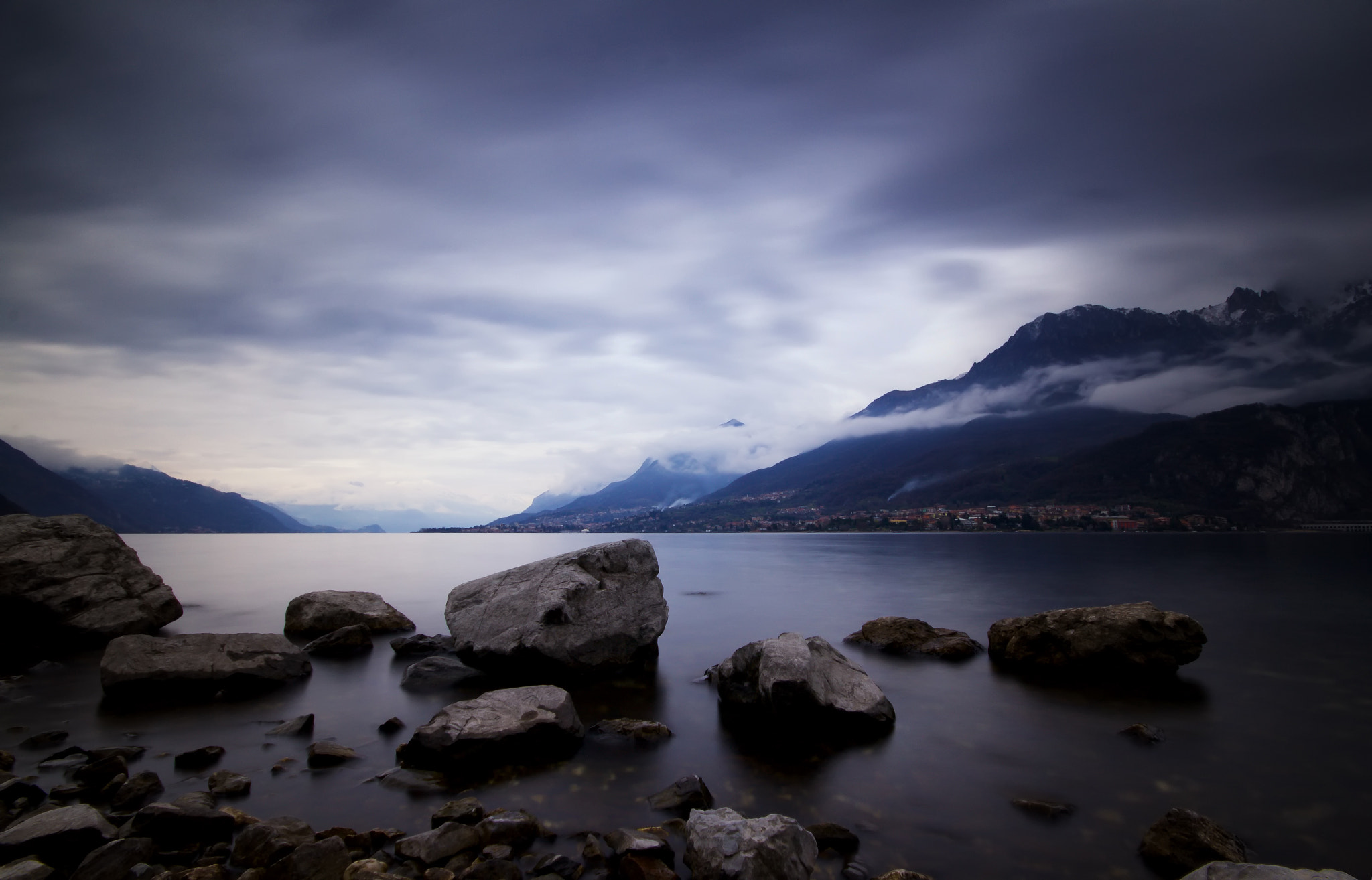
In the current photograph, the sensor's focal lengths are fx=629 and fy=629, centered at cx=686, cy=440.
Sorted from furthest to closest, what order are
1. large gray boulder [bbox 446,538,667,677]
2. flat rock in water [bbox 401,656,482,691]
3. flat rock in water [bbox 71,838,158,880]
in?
1. flat rock in water [bbox 401,656,482,691]
2. large gray boulder [bbox 446,538,667,677]
3. flat rock in water [bbox 71,838,158,880]

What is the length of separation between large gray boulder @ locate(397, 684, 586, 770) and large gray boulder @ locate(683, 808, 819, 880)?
4463 mm

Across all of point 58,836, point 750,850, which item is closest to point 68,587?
point 58,836

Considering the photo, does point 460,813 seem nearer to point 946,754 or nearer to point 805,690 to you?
A: point 805,690

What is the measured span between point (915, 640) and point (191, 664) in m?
21.3

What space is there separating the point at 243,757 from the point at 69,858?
4.28 meters

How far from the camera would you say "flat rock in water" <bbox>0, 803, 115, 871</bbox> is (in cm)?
706

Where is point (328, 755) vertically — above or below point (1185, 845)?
above

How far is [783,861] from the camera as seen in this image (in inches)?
279

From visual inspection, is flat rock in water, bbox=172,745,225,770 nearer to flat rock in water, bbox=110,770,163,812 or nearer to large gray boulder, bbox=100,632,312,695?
flat rock in water, bbox=110,770,163,812

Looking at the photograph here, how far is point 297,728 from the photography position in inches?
506

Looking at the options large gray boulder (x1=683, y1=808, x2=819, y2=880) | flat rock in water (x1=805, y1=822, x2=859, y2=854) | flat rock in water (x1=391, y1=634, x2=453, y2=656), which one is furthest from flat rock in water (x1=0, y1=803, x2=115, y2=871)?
flat rock in water (x1=391, y1=634, x2=453, y2=656)

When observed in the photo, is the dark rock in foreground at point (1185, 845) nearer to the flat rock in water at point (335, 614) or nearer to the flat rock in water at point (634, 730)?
the flat rock in water at point (634, 730)

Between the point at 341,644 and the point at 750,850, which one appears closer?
the point at 750,850

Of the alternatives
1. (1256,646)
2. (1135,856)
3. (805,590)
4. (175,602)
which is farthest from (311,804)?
(805,590)
